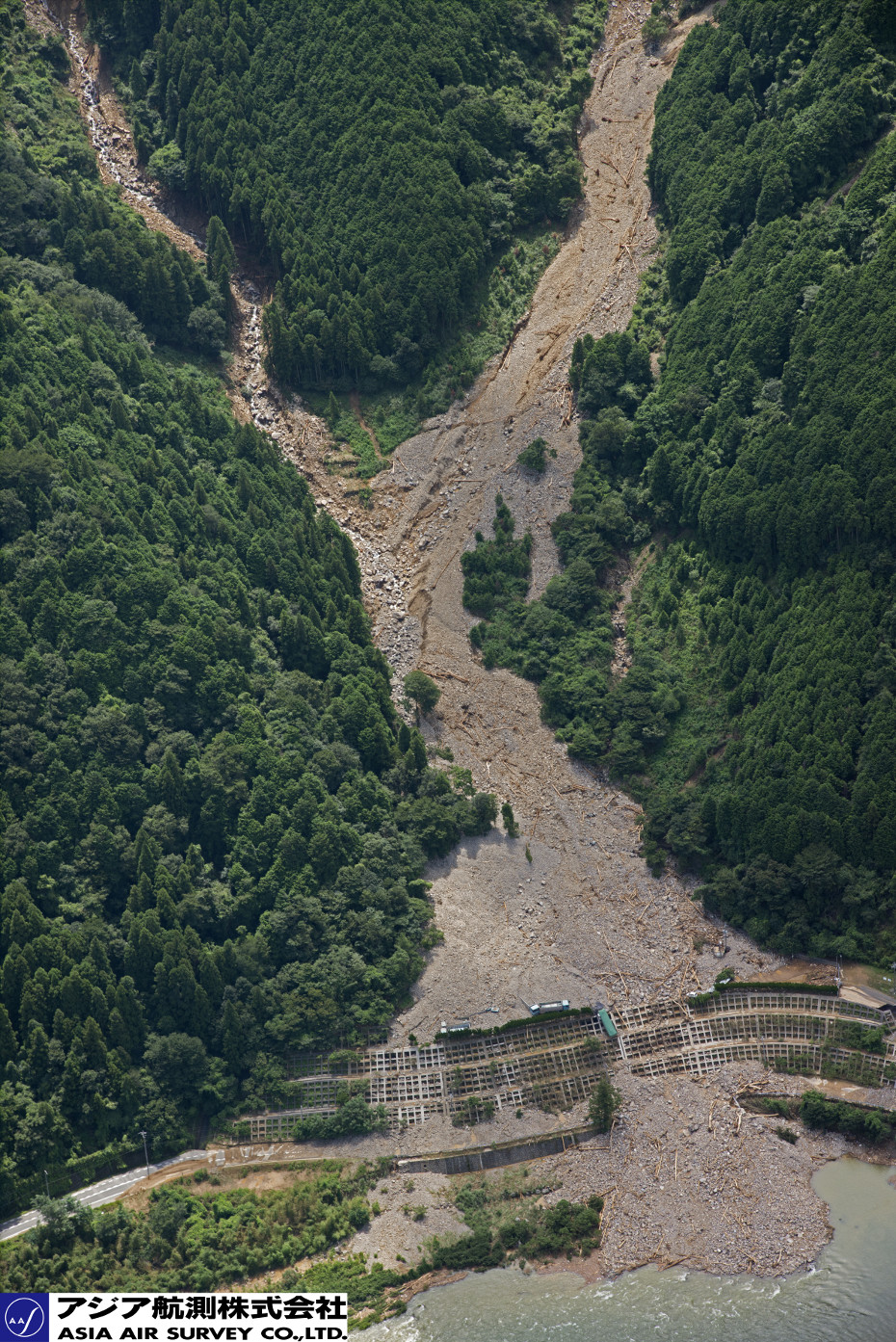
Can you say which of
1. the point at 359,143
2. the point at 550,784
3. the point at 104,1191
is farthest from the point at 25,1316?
the point at 359,143

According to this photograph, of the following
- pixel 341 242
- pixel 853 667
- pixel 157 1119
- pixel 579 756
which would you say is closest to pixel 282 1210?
pixel 157 1119

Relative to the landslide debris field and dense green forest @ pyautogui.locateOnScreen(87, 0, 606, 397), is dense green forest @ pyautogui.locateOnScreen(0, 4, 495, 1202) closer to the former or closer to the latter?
the landslide debris field

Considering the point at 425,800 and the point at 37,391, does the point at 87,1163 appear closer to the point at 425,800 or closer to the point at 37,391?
the point at 425,800

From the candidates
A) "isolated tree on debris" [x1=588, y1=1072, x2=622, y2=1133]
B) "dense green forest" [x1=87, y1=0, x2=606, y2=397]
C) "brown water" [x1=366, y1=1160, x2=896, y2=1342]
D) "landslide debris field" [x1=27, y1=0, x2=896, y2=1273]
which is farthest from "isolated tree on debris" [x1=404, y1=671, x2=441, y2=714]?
"brown water" [x1=366, y1=1160, x2=896, y2=1342]

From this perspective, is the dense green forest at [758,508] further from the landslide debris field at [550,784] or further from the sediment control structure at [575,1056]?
the sediment control structure at [575,1056]

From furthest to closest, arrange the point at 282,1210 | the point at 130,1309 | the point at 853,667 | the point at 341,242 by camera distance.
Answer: the point at 341,242 < the point at 853,667 < the point at 282,1210 < the point at 130,1309

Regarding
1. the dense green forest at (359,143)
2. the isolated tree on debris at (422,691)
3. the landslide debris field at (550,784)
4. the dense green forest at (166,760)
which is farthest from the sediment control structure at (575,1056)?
the dense green forest at (359,143)

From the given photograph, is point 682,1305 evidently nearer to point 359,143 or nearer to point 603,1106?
point 603,1106
